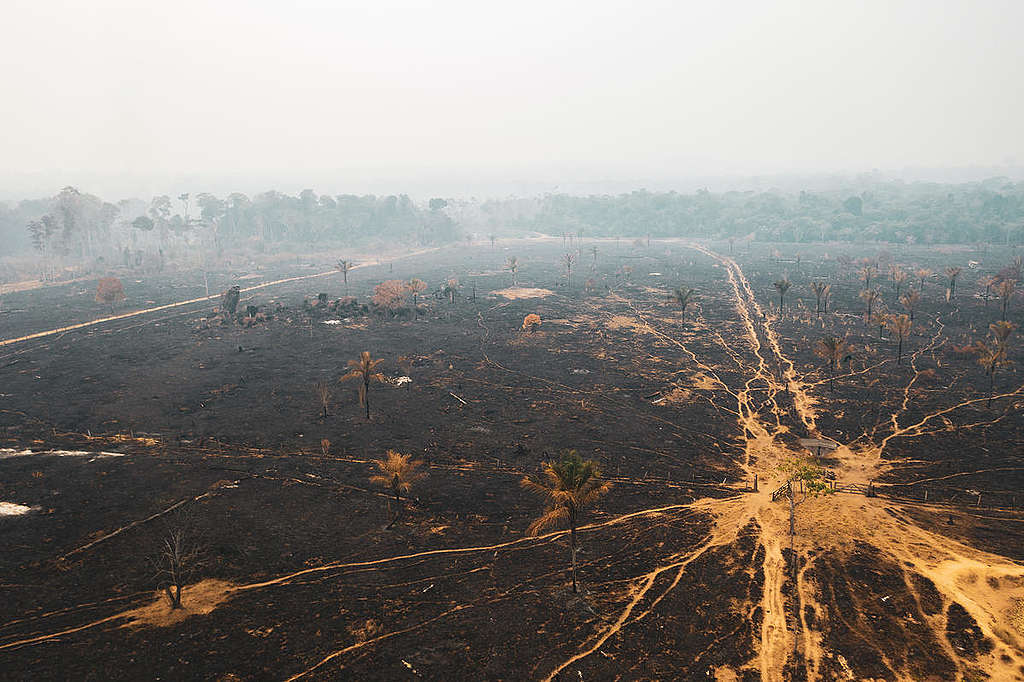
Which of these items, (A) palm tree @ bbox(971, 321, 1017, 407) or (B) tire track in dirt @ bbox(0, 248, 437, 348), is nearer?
(A) palm tree @ bbox(971, 321, 1017, 407)

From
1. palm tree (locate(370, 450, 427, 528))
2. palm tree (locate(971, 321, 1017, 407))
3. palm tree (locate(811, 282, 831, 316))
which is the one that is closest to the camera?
palm tree (locate(370, 450, 427, 528))

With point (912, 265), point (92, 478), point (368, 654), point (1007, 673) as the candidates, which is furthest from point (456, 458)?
point (912, 265)

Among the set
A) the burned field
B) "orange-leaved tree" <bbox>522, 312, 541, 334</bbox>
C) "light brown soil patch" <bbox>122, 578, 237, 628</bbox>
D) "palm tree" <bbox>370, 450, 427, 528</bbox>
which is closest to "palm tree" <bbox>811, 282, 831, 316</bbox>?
the burned field

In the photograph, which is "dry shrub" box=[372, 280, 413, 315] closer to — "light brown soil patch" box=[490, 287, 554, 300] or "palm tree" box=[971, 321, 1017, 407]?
"light brown soil patch" box=[490, 287, 554, 300]

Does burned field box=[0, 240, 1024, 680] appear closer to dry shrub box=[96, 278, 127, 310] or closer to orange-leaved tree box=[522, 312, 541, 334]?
orange-leaved tree box=[522, 312, 541, 334]

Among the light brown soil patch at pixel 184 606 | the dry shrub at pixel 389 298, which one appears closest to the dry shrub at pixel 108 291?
the dry shrub at pixel 389 298

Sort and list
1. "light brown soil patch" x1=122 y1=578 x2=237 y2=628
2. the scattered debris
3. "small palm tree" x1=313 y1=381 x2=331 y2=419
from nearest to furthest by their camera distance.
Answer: "light brown soil patch" x1=122 y1=578 x2=237 y2=628 < the scattered debris < "small palm tree" x1=313 y1=381 x2=331 y2=419

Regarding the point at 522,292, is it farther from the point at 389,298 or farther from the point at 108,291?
the point at 108,291

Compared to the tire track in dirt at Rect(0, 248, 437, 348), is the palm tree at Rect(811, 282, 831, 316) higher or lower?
lower

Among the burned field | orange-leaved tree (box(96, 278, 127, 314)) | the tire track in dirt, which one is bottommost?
the burned field

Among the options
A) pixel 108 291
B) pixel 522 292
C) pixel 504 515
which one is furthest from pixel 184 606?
pixel 522 292
